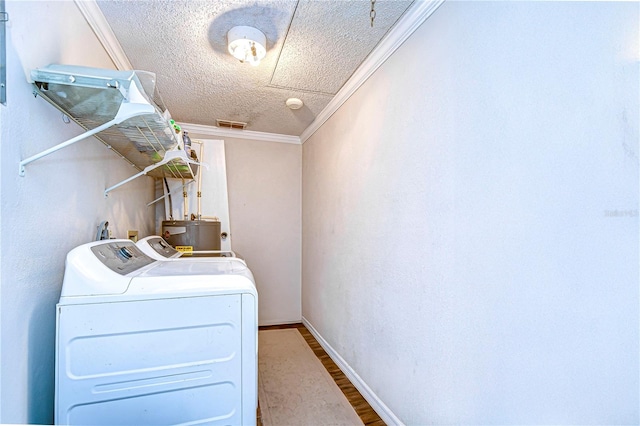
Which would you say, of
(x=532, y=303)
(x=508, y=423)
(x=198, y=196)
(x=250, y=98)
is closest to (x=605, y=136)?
(x=532, y=303)

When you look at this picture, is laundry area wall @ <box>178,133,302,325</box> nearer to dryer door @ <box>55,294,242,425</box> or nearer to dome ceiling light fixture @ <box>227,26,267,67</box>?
dome ceiling light fixture @ <box>227,26,267,67</box>

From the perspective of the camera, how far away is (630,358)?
74cm

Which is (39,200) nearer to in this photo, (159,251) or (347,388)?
(159,251)

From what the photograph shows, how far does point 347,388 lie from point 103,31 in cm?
284

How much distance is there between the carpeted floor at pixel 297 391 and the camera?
5.98ft

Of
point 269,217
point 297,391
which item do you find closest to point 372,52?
point 269,217

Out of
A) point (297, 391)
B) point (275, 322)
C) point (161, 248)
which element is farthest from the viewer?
point (275, 322)

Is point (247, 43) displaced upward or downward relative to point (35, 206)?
upward

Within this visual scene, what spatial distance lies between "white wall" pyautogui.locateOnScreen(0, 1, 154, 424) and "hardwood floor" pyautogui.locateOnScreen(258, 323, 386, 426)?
1263 mm

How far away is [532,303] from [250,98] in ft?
8.16

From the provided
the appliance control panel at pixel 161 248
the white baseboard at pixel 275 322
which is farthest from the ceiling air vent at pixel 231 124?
the white baseboard at pixel 275 322

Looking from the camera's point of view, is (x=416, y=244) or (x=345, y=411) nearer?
(x=416, y=244)

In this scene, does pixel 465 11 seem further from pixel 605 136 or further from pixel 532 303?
pixel 532 303

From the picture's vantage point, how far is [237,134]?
Result: 3.41 m
